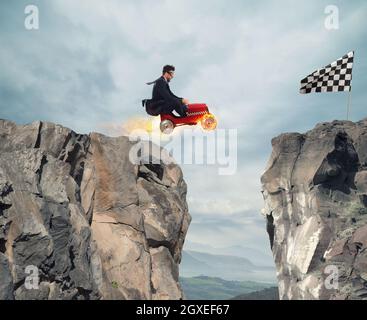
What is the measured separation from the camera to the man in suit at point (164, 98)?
18.3 m

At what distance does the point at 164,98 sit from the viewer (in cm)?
1833

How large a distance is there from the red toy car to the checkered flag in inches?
435

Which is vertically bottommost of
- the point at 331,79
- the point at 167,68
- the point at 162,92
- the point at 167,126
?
the point at 167,126

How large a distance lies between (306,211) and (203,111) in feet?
267

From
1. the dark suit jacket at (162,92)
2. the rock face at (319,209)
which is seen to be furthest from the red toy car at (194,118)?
the rock face at (319,209)

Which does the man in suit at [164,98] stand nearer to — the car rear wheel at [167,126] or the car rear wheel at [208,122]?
the car rear wheel at [167,126]

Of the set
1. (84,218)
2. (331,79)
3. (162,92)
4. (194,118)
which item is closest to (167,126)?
(194,118)

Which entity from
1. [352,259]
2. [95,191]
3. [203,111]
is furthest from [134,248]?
[352,259]

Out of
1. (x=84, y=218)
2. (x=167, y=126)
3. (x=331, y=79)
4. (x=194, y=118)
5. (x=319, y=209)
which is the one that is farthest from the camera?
(x=319, y=209)

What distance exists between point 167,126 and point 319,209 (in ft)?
260

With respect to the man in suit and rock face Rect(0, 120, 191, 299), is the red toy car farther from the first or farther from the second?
rock face Rect(0, 120, 191, 299)

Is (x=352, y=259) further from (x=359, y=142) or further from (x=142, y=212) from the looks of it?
(x=142, y=212)

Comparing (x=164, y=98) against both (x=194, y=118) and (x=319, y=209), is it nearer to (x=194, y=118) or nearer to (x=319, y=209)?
(x=194, y=118)
